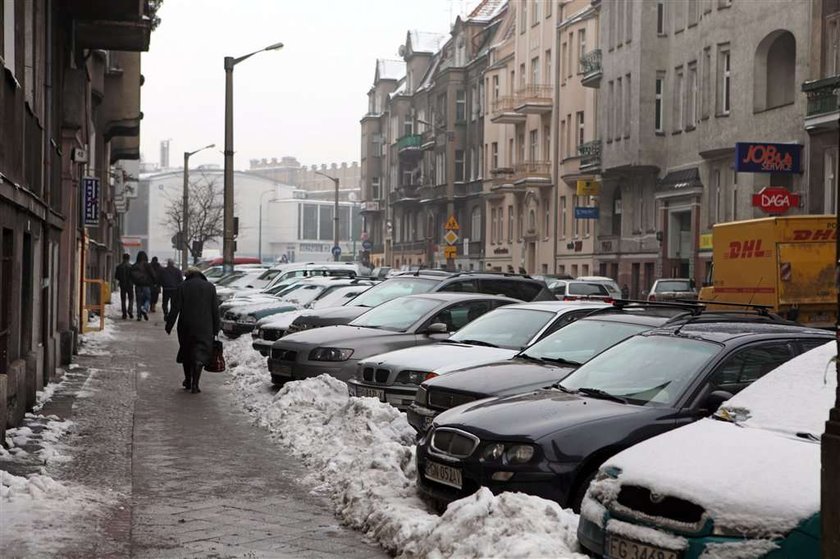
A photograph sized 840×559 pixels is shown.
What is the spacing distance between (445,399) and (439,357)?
2686 mm

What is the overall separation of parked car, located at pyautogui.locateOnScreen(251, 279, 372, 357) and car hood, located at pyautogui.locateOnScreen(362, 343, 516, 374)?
6.99 metres

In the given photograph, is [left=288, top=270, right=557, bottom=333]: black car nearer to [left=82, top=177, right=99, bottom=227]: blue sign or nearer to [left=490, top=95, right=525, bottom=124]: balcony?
[left=82, top=177, right=99, bottom=227]: blue sign

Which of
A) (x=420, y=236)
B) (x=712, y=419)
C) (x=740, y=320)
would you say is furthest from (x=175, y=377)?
(x=420, y=236)

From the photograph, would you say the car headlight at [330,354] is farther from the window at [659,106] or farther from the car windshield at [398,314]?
the window at [659,106]

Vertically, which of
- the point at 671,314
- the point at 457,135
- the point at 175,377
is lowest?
the point at 175,377

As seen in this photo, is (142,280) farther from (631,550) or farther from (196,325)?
(631,550)

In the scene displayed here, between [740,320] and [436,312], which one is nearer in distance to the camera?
[740,320]

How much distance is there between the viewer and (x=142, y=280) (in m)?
36.9

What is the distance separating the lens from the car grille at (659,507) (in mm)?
6074

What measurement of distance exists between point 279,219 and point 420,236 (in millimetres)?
92111

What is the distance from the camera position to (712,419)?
745cm

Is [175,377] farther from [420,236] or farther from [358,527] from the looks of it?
[420,236]

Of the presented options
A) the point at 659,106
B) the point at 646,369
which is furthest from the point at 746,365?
the point at 659,106

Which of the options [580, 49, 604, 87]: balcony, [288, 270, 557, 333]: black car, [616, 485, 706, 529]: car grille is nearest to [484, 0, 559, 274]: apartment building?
[580, 49, 604, 87]: balcony
